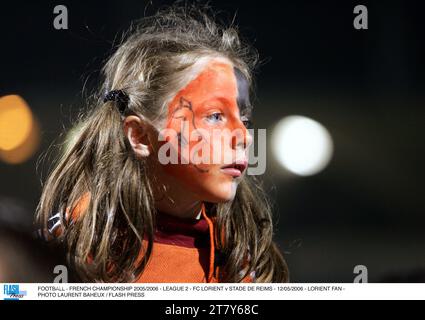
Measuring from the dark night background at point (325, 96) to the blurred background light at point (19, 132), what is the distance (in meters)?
0.02

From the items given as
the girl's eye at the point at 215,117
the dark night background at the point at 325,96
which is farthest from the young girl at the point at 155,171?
the dark night background at the point at 325,96

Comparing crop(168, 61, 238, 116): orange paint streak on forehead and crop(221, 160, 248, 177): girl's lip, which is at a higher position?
crop(168, 61, 238, 116): orange paint streak on forehead

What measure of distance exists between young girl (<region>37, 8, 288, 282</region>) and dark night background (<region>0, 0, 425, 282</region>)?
121 mm

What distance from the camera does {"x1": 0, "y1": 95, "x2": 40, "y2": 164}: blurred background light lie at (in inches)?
85.1

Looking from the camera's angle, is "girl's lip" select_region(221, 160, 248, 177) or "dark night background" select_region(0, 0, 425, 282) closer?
"girl's lip" select_region(221, 160, 248, 177)

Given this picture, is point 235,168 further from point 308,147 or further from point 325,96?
point 325,96

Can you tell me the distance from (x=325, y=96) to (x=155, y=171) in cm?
64

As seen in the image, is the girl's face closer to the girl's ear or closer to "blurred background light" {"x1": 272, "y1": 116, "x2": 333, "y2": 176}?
the girl's ear

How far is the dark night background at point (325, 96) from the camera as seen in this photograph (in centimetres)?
218

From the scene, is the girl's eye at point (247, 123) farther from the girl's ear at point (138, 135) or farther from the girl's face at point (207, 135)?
the girl's ear at point (138, 135)

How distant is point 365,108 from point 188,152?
636 mm

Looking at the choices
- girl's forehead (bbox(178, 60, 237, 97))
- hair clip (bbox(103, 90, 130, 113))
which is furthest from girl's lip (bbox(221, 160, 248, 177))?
hair clip (bbox(103, 90, 130, 113))
